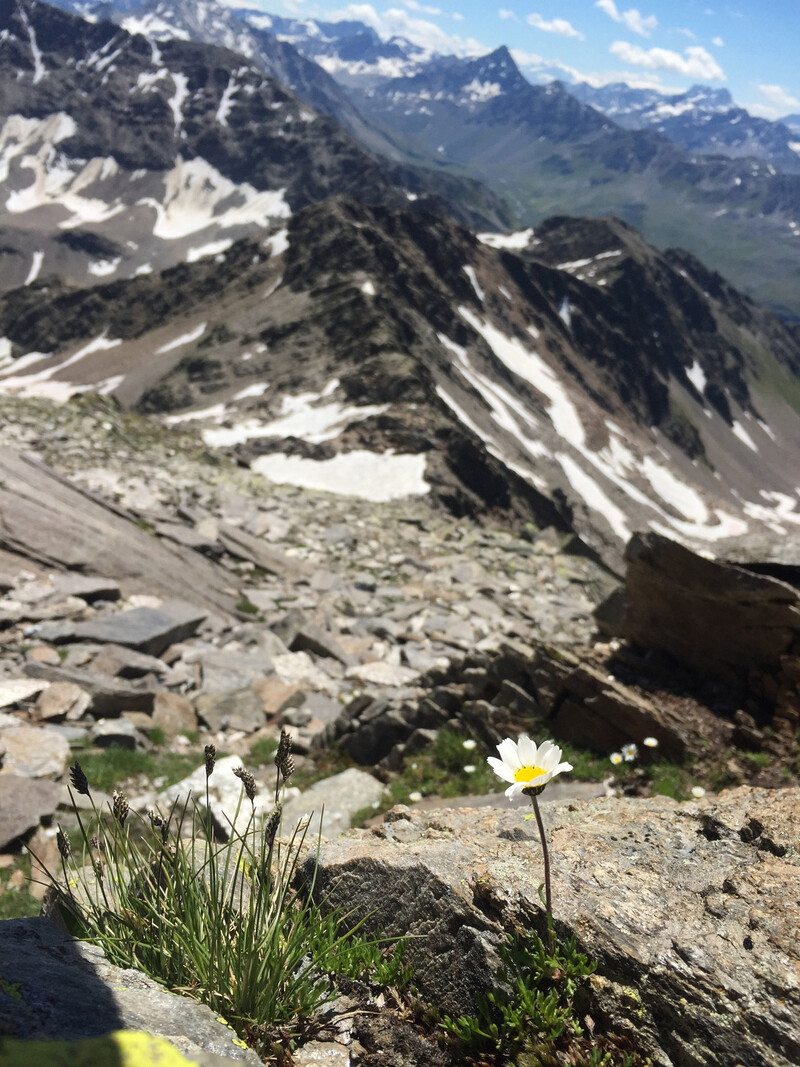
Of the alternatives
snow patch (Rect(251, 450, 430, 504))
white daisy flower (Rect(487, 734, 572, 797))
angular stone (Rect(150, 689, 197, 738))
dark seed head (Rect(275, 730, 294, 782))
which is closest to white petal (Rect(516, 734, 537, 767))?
white daisy flower (Rect(487, 734, 572, 797))

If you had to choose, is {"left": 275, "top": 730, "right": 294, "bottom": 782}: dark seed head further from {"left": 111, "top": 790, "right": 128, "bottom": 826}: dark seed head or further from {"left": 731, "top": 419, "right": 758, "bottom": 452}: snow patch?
{"left": 731, "top": 419, "right": 758, "bottom": 452}: snow patch

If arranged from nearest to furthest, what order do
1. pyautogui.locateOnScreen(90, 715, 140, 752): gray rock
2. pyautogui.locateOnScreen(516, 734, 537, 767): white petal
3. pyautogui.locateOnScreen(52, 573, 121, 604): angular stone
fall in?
pyautogui.locateOnScreen(516, 734, 537, 767): white petal → pyautogui.locateOnScreen(90, 715, 140, 752): gray rock → pyautogui.locateOnScreen(52, 573, 121, 604): angular stone

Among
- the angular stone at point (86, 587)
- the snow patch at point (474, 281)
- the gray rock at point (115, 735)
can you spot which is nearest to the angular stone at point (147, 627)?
the angular stone at point (86, 587)

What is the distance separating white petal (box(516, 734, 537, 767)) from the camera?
3016mm

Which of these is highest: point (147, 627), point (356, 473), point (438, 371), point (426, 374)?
point (438, 371)

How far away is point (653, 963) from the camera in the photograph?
2.86 m

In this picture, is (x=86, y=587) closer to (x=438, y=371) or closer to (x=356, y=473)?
(x=356, y=473)

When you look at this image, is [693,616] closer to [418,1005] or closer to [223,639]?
[418,1005]

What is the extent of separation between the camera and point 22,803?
731cm

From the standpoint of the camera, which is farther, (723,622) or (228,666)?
(228,666)

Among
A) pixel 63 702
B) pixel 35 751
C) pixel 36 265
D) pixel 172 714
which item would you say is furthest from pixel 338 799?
pixel 36 265

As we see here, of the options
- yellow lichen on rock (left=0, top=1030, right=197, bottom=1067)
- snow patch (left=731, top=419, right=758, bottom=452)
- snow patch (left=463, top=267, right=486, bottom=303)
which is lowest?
yellow lichen on rock (left=0, top=1030, right=197, bottom=1067)

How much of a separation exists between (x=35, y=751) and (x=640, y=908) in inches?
302

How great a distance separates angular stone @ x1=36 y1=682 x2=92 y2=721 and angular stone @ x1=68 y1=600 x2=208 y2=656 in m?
1.71
